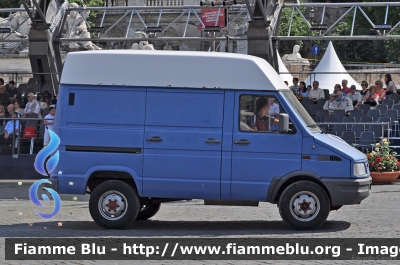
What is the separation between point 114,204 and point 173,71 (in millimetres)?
2260

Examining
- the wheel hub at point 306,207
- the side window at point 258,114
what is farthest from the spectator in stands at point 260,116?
the wheel hub at point 306,207

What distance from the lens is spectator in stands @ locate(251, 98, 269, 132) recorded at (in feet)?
44.6

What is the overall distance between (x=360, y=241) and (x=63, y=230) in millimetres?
4540

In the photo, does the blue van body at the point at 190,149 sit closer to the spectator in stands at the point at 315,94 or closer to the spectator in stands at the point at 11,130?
the spectator in stands at the point at 11,130

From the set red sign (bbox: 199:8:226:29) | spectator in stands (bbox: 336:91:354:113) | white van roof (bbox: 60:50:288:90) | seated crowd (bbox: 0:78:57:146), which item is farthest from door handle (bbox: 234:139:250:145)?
red sign (bbox: 199:8:226:29)

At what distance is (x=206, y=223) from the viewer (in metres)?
14.6

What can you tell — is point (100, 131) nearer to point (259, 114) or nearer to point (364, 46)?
point (259, 114)

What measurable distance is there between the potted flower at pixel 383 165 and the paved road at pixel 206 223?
3558 millimetres

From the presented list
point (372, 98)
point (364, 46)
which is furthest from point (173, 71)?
point (364, 46)

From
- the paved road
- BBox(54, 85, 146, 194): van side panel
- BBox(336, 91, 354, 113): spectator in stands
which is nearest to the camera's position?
the paved road

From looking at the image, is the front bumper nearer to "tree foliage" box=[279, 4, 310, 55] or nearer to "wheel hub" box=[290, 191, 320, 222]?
"wheel hub" box=[290, 191, 320, 222]

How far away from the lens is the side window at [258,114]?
534 inches

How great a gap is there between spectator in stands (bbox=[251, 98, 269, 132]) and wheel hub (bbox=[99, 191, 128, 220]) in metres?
2.34

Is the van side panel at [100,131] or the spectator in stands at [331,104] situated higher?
the spectator in stands at [331,104]
